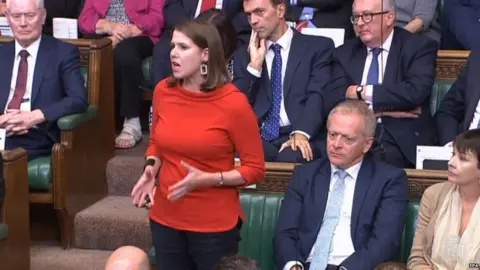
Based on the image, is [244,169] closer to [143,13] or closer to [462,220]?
[462,220]

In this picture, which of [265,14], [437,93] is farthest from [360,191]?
[437,93]

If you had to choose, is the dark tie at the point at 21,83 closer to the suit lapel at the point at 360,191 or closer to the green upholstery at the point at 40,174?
the green upholstery at the point at 40,174

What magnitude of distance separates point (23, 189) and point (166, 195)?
1191 mm

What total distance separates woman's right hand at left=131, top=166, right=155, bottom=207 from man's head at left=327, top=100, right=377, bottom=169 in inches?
26.3

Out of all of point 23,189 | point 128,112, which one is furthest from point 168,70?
point 23,189

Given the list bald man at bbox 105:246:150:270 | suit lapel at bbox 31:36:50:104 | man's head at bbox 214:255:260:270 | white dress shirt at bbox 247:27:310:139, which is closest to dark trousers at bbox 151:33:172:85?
suit lapel at bbox 31:36:50:104

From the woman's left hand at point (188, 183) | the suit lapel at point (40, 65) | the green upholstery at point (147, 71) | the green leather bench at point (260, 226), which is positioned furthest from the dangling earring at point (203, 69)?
the green upholstery at point (147, 71)

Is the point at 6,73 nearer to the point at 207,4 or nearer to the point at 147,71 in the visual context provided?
the point at 147,71

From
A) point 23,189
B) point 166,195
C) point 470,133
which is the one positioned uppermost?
point 470,133

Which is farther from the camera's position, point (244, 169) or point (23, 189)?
point (23, 189)

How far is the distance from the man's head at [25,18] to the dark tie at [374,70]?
4.96 feet

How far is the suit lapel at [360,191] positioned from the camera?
321 cm

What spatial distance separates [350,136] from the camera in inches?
126

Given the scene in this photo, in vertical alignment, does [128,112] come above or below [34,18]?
below
